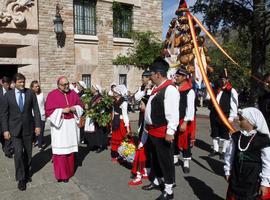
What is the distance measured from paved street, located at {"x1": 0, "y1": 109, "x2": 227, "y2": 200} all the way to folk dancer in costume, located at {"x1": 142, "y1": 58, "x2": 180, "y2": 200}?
0.58 meters

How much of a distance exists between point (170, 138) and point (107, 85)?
40.9 feet

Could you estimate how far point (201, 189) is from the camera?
17.5ft

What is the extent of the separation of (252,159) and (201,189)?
221cm

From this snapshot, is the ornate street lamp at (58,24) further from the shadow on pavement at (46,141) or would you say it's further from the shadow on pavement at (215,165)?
the shadow on pavement at (215,165)

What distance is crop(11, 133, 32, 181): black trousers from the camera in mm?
5547

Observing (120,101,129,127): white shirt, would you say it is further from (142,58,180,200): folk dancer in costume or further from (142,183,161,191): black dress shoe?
(142,58,180,200): folk dancer in costume

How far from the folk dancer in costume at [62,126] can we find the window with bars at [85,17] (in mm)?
10412

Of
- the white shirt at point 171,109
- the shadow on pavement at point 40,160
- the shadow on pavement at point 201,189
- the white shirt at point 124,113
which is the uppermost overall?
the white shirt at point 171,109

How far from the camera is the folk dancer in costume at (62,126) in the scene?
5895 mm

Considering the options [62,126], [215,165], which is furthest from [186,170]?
[62,126]

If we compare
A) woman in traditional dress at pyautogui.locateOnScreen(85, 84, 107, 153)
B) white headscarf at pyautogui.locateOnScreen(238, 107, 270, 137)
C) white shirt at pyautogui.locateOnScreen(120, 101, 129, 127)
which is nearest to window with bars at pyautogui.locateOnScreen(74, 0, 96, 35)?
woman in traditional dress at pyautogui.locateOnScreen(85, 84, 107, 153)

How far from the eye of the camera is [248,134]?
133 inches

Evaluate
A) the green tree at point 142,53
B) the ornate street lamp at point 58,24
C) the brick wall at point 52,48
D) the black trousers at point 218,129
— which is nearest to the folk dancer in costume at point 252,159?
the black trousers at point 218,129

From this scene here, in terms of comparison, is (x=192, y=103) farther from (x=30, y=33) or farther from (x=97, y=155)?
(x=30, y=33)
